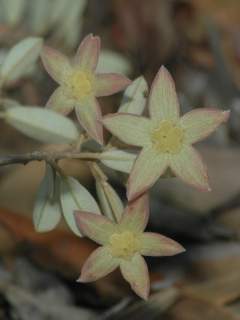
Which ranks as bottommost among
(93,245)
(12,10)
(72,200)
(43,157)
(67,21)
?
(93,245)

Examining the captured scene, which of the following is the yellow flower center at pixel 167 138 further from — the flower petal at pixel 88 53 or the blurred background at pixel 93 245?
the blurred background at pixel 93 245

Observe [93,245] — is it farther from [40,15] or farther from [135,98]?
[135,98]

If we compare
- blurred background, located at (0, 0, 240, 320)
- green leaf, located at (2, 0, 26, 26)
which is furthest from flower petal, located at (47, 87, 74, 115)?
green leaf, located at (2, 0, 26, 26)

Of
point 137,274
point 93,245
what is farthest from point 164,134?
point 93,245

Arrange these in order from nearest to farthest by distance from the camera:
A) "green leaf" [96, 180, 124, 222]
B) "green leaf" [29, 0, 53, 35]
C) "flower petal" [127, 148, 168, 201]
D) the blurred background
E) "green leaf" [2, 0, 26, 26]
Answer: "flower petal" [127, 148, 168, 201], "green leaf" [96, 180, 124, 222], the blurred background, "green leaf" [2, 0, 26, 26], "green leaf" [29, 0, 53, 35]

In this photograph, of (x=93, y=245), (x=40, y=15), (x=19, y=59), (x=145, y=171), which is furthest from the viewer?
(x=40, y=15)

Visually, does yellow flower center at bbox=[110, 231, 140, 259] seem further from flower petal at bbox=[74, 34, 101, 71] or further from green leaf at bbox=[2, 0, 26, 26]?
green leaf at bbox=[2, 0, 26, 26]

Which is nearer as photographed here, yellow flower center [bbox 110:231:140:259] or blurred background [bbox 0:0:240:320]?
yellow flower center [bbox 110:231:140:259]
